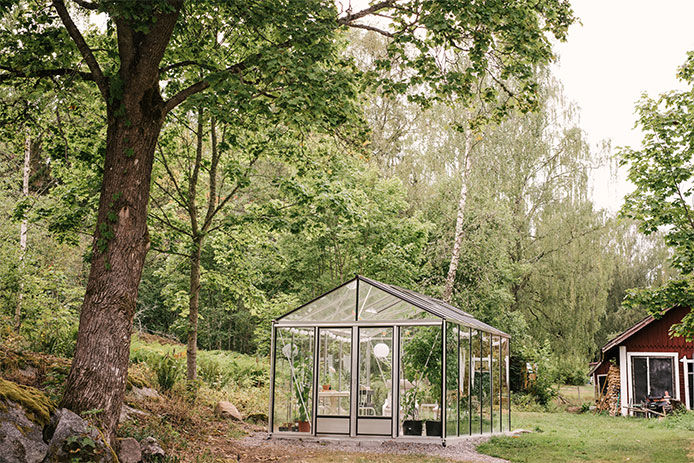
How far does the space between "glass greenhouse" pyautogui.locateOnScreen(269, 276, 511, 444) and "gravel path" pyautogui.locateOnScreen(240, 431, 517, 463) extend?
0.71 feet

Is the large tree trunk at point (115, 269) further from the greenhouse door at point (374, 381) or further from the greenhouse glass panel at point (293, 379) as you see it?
the greenhouse door at point (374, 381)

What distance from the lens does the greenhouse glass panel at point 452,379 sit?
11133mm

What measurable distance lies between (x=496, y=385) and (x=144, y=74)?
1057 centimetres

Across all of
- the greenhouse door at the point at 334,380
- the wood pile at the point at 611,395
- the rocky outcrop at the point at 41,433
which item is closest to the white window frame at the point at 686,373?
the wood pile at the point at 611,395

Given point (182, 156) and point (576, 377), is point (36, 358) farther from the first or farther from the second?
point (576, 377)

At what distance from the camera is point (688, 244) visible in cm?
1117

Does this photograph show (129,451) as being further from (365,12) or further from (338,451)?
(365,12)

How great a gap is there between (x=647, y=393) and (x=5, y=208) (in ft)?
66.3

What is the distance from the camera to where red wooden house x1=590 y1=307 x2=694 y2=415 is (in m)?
20.5

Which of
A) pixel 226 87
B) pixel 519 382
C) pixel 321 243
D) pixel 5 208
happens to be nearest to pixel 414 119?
pixel 321 243

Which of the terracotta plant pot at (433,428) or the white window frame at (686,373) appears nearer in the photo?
the terracotta plant pot at (433,428)

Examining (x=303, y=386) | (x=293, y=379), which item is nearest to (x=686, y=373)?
(x=303, y=386)

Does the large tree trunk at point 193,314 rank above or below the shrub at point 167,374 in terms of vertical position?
above

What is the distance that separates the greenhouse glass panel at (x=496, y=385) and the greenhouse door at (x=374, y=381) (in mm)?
3341
